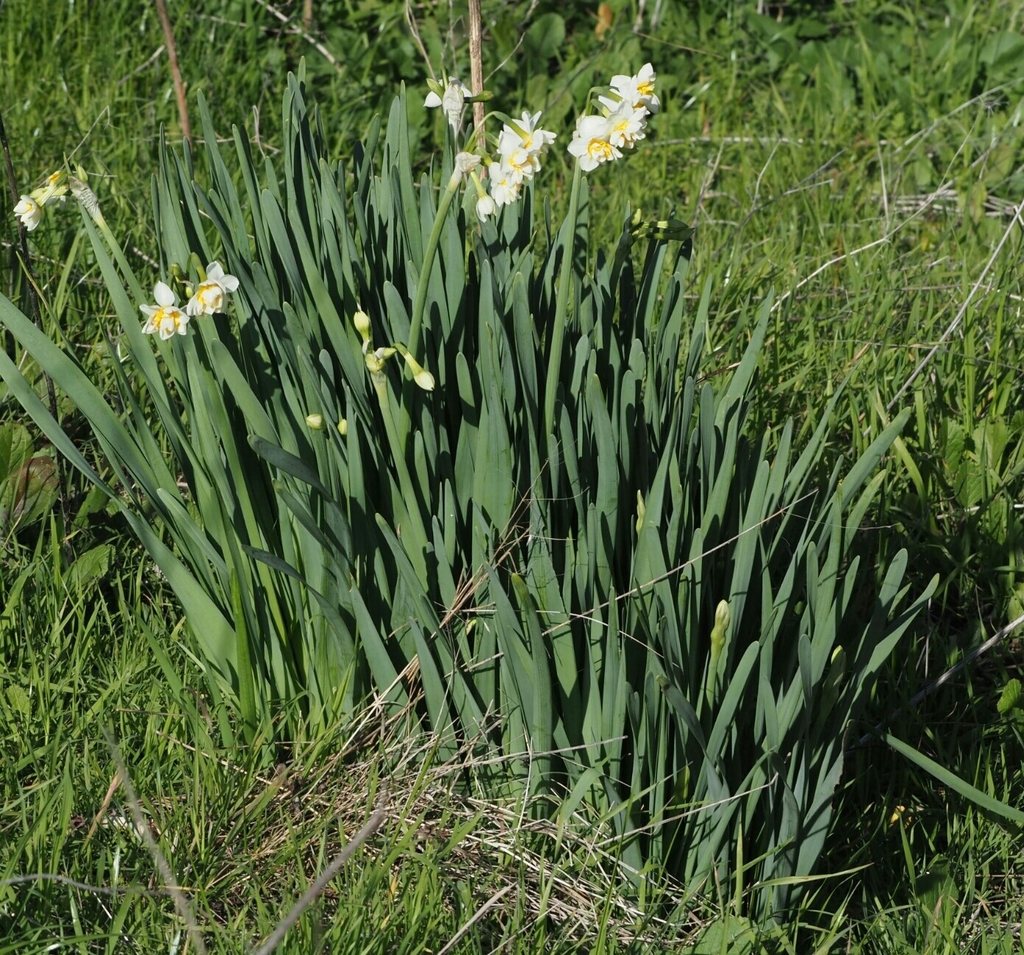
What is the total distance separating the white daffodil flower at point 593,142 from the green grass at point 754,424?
1.65 feet

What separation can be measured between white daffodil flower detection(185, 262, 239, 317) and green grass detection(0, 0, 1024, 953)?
21cm

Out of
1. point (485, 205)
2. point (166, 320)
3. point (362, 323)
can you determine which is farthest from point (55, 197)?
point (485, 205)

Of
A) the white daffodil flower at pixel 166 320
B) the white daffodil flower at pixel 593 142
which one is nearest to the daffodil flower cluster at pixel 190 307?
the white daffodil flower at pixel 166 320

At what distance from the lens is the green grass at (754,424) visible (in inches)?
55.9

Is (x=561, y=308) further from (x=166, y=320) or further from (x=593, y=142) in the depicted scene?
(x=166, y=320)

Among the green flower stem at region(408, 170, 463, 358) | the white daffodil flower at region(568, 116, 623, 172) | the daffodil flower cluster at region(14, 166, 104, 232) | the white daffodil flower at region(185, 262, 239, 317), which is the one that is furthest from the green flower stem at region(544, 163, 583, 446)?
the daffodil flower cluster at region(14, 166, 104, 232)

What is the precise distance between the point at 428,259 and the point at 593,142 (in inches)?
9.6

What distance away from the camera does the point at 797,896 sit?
1.52 metres

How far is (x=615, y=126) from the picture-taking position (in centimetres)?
136

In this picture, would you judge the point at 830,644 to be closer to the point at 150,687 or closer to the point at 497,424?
the point at 497,424

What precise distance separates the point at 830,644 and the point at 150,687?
0.97 meters

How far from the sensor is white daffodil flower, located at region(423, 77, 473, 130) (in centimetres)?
143

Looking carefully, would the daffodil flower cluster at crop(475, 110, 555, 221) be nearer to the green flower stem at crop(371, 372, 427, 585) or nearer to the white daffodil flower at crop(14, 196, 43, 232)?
the green flower stem at crop(371, 372, 427, 585)

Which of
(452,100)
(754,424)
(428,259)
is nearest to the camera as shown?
(428,259)
